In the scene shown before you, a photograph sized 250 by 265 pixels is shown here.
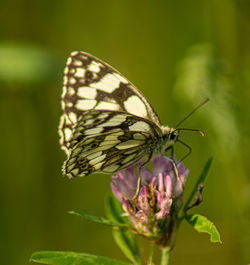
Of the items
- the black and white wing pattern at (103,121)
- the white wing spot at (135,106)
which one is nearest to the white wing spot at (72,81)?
the black and white wing pattern at (103,121)

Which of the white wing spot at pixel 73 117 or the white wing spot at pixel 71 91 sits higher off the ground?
the white wing spot at pixel 71 91

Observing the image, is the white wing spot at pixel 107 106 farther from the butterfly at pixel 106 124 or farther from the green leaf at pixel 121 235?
the green leaf at pixel 121 235

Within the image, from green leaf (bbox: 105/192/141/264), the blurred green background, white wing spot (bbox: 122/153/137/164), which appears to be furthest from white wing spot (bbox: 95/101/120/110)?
the blurred green background

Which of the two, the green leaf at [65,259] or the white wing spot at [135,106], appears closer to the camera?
the green leaf at [65,259]

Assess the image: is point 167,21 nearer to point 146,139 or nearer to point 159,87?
point 159,87

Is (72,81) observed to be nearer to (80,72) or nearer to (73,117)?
(80,72)

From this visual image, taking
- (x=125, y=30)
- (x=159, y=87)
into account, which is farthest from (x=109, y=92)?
(x=125, y=30)

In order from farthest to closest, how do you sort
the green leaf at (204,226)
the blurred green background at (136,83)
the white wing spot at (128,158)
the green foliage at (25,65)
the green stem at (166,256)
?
1. the green foliage at (25,65)
2. the blurred green background at (136,83)
3. the white wing spot at (128,158)
4. the green stem at (166,256)
5. the green leaf at (204,226)

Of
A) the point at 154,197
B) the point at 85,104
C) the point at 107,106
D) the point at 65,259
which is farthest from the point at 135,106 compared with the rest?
the point at 65,259
